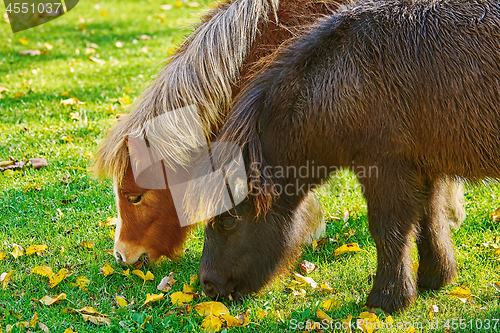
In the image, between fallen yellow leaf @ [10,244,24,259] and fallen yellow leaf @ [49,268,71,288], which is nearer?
fallen yellow leaf @ [49,268,71,288]

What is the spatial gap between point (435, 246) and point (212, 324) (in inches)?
63.5

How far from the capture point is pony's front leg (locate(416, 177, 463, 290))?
128 inches

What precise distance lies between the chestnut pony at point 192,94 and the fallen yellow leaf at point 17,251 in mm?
895

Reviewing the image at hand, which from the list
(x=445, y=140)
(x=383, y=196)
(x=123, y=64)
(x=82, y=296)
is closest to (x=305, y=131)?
(x=383, y=196)

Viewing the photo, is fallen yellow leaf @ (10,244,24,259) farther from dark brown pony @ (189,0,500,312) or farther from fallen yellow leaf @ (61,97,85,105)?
fallen yellow leaf @ (61,97,85,105)

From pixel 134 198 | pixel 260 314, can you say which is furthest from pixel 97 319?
pixel 260 314

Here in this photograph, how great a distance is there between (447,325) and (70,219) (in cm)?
315

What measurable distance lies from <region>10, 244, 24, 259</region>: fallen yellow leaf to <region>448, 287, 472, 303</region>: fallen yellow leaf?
3.23 m

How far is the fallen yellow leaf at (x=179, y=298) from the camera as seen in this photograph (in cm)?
325

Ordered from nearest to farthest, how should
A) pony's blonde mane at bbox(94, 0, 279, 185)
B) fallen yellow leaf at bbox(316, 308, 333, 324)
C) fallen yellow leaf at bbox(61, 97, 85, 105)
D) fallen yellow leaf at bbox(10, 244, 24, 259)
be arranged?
fallen yellow leaf at bbox(316, 308, 333, 324)
pony's blonde mane at bbox(94, 0, 279, 185)
fallen yellow leaf at bbox(10, 244, 24, 259)
fallen yellow leaf at bbox(61, 97, 85, 105)

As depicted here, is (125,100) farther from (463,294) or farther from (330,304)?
(463,294)

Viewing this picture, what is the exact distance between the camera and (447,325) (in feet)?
9.63

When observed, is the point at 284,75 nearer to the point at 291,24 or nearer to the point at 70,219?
the point at 291,24

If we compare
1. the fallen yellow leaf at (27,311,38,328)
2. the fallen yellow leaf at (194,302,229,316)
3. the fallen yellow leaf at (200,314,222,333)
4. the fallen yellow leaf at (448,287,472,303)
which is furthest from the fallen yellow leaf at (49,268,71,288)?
the fallen yellow leaf at (448,287,472,303)
